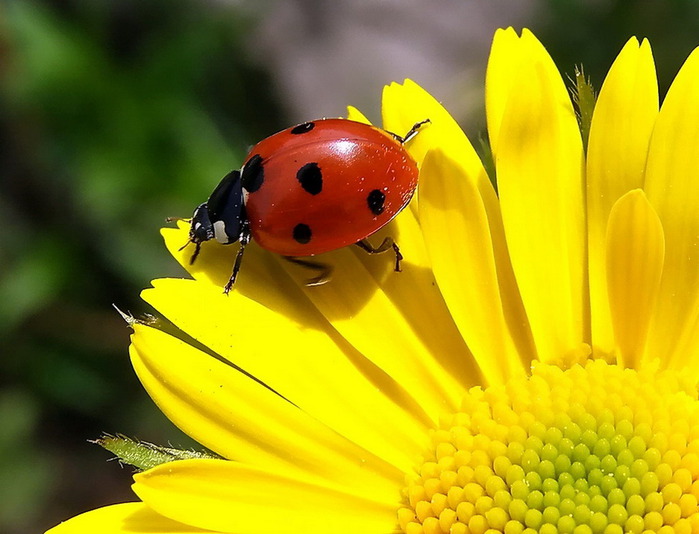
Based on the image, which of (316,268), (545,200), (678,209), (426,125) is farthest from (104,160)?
(678,209)

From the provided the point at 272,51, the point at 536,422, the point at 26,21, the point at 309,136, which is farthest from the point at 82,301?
the point at 536,422

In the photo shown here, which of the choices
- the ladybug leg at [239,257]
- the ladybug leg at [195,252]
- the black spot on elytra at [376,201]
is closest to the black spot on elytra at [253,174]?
the ladybug leg at [239,257]

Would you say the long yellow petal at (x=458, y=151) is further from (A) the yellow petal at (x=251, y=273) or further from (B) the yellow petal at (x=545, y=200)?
(A) the yellow petal at (x=251, y=273)

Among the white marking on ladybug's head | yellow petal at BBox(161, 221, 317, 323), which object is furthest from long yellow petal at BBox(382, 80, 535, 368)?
the white marking on ladybug's head

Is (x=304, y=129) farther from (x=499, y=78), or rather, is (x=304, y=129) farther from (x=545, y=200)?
(x=545, y=200)

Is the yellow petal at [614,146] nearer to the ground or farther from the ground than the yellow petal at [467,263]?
farther from the ground

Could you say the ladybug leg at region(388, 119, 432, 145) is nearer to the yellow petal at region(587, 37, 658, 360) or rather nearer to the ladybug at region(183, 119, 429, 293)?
the ladybug at region(183, 119, 429, 293)
